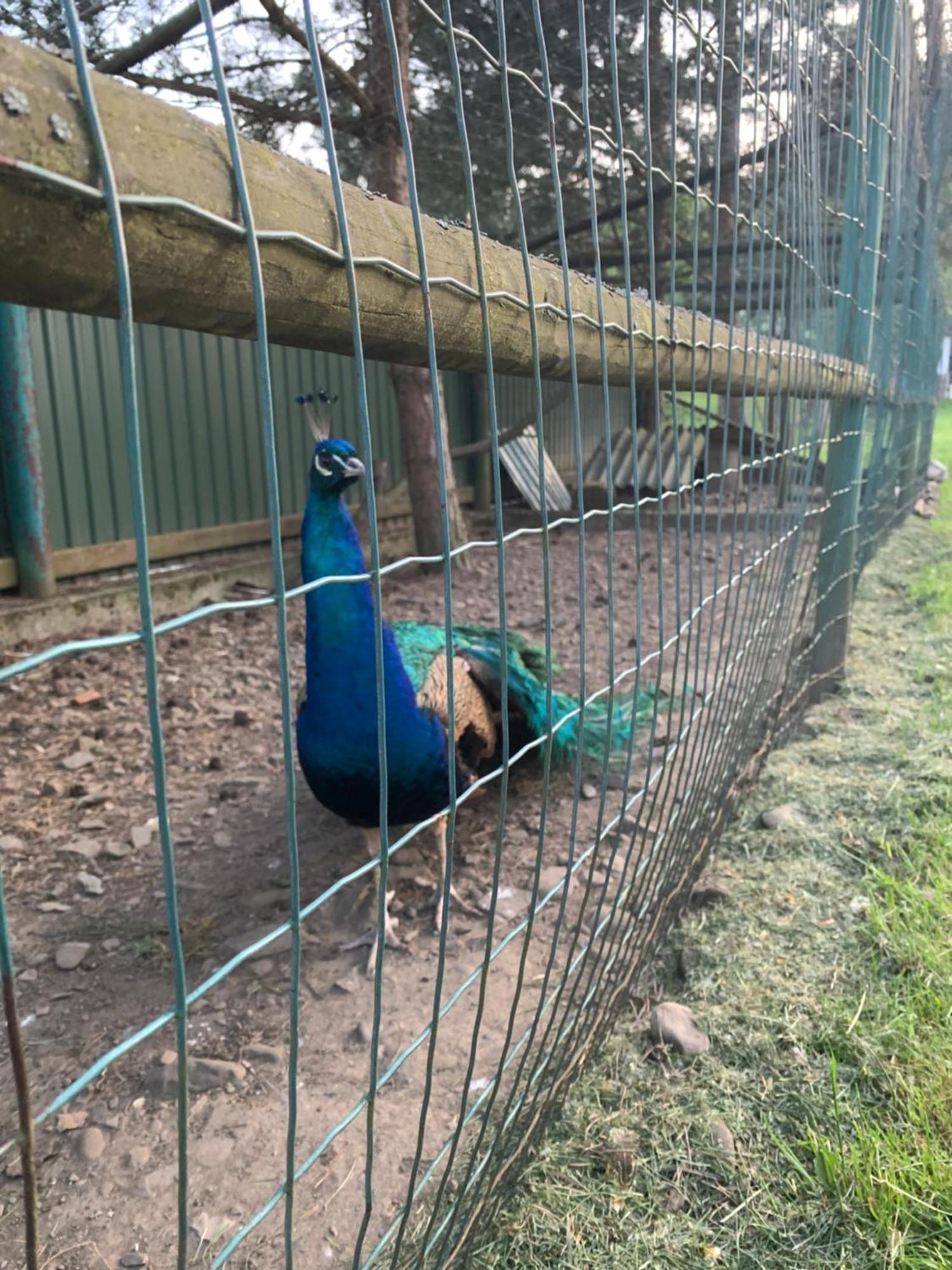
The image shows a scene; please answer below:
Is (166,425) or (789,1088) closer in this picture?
(789,1088)

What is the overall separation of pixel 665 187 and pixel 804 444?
408 centimetres

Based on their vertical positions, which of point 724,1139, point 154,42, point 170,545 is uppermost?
point 154,42

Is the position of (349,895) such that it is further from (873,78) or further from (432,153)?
(432,153)

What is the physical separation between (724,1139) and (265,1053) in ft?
3.18

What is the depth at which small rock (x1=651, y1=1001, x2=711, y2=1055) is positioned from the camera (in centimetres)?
183

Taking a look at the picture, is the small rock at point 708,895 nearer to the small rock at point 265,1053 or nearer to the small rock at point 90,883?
the small rock at point 265,1053

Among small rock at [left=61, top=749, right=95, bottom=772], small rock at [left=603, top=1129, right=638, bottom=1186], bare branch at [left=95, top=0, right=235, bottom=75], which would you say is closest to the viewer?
small rock at [left=603, top=1129, right=638, bottom=1186]

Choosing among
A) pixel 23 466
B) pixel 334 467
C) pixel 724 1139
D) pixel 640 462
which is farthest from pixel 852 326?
pixel 640 462

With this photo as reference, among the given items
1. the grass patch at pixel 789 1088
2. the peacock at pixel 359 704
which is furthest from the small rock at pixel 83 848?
the grass patch at pixel 789 1088

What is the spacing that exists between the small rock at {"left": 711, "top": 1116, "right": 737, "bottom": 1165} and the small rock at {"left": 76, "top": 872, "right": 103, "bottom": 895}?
180cm

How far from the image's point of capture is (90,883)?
8.70 feet

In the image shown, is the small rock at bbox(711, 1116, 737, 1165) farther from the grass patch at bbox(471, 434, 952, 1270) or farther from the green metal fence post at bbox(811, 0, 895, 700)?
the green metal fence post at bbox(811, 0, 895, 700)

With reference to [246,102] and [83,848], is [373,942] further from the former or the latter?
[246,102]

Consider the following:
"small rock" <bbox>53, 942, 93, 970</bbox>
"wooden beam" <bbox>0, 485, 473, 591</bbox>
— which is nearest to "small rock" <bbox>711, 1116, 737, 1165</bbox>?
"small rock" <bbox>53, 942, 93, 970</bbox>
